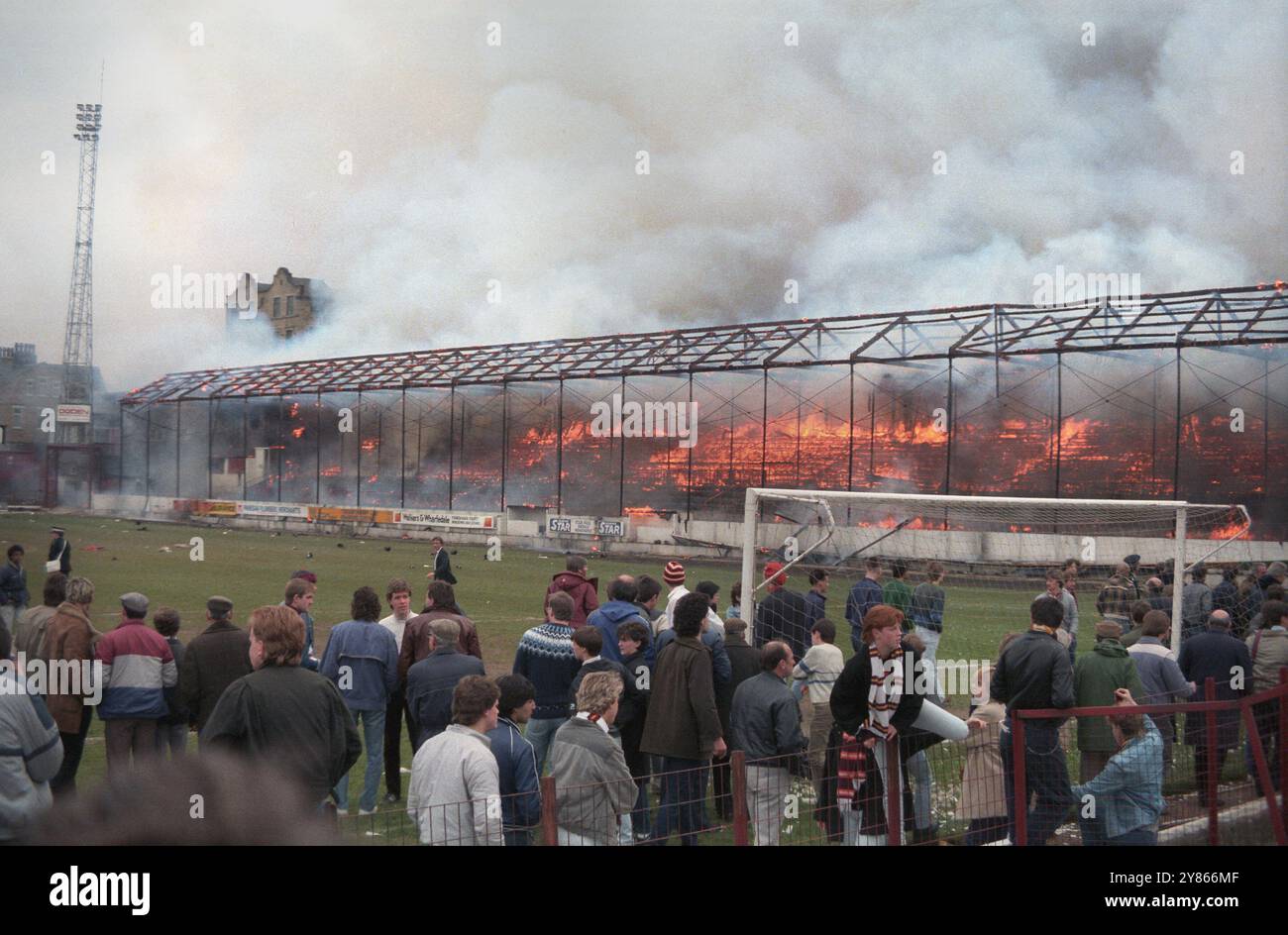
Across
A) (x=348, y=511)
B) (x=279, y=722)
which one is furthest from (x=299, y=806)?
(x=348, y=511)

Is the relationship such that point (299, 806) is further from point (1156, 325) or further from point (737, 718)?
point (1156, 325)

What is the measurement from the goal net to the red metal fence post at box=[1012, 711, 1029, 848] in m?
2.76

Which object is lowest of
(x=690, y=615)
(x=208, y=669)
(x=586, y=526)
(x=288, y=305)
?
(x=208, y=669)

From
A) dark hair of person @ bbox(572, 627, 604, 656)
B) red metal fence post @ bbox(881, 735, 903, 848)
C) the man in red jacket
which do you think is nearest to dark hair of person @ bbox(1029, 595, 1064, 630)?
red metal fence post @ bbox(881, 735, 903, 848)

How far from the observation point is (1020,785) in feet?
A: 21.5

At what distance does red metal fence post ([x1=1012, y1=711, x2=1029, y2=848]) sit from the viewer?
21.4 ft

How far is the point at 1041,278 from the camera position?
47656 millimetres

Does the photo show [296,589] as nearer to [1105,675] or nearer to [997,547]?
[1105,675]

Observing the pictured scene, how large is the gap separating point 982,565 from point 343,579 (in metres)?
14.5

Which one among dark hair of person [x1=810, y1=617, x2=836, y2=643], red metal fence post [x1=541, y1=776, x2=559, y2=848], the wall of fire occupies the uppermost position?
the wall of fire

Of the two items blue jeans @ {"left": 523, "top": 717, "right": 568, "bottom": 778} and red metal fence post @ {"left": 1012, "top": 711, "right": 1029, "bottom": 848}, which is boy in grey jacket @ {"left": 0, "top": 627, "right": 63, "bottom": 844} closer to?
blue jeans @ {"left": 523, "top": 717, "right": 568, "bottom": 778}

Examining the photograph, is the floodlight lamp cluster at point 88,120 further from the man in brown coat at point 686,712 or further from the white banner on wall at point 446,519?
the man in brown coat at point 686,712

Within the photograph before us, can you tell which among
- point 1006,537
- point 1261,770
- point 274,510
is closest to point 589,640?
point 1261,770
